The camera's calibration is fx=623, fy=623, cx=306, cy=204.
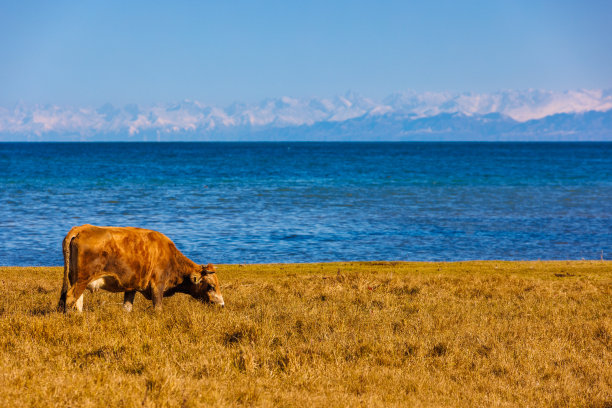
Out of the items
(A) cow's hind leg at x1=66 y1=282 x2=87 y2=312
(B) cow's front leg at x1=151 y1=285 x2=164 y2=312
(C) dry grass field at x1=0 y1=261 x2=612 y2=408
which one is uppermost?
(A) cow's hind leg at x1=66 y1=282 x2=87 y2=312

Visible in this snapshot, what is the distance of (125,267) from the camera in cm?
1014

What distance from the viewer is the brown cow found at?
9828 millimetres

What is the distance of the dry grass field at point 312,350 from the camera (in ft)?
24.4

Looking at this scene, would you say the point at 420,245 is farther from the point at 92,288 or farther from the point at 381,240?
the point at 92,288

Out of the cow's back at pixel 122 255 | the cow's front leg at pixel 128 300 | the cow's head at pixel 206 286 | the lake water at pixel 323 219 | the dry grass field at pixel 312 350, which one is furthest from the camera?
the lake water at pixel 323 219

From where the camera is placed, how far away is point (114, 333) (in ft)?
31.2

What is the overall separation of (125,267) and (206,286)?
1.75 meters

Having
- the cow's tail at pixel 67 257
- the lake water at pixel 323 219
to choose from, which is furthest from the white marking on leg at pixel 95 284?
the lake water at pixel 323 219

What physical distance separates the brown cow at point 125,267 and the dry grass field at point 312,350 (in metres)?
0.39

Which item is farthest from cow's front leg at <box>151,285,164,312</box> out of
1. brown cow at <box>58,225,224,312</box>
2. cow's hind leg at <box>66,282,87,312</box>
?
cow's hind leg at <box>66,282,87,312</box>

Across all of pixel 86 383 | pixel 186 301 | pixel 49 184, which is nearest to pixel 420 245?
pixel 186 301

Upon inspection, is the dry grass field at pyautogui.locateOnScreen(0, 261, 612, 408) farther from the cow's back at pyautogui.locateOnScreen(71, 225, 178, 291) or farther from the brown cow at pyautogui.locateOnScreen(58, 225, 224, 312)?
the cow's back at pyautogui.locateOnScreen(71, 225, 178, 291)

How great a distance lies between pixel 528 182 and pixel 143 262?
66.1 m

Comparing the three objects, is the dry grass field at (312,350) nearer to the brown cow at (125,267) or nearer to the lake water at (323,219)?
the brown cow at (125,267)
